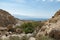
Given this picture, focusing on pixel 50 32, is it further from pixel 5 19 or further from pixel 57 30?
pixel 5 19

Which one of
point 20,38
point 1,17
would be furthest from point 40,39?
point 1,17

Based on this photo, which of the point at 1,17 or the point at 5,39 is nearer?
the point at 5,39

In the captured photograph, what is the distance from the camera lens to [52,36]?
1588cm

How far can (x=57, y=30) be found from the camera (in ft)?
50.3

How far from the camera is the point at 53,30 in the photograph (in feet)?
51.1

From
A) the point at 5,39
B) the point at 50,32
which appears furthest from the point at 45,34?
the point at 5,39

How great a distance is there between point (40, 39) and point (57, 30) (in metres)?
1.48

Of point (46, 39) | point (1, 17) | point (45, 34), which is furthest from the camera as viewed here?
point (1, 17)

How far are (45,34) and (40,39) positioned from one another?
0.95 metres

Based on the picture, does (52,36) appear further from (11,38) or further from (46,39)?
(11,38)

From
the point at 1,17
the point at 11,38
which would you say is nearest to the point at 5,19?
the point at 1,17

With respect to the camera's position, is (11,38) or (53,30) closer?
(53,30)

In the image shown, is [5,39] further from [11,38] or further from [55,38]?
[55,38]

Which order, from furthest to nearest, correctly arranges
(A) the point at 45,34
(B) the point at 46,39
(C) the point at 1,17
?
(C) the point at 1,17
(A) the point at 45,34
(B) the point at 46,39
